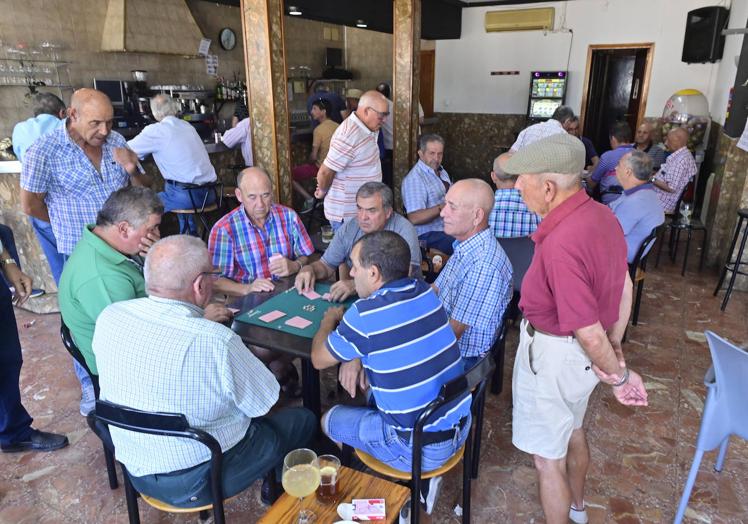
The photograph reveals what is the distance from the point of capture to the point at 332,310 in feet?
6.97

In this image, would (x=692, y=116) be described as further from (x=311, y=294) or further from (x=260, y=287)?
(x=260, y=287)

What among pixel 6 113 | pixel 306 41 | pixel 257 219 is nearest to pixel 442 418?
pixel 257 219

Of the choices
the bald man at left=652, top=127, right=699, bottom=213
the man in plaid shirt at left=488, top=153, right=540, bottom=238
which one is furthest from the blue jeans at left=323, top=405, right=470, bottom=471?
the bald man at left=652, top=127, right=699, bottom=213

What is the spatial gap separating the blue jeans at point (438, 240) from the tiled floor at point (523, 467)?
897 mm

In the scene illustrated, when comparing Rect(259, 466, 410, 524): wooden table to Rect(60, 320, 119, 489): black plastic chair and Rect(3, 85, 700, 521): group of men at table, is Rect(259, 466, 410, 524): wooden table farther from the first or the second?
Rect(60, 320, 119, 489): black plastic chair

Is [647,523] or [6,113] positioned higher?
[6,113]

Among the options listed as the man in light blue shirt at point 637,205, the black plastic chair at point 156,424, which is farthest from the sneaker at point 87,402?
the man in light blue shirt at point 637,205

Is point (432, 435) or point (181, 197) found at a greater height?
point (181, 197)

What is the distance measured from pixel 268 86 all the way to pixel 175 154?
3.45ft

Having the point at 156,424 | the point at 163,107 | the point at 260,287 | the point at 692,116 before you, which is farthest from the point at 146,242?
the point at 692,116

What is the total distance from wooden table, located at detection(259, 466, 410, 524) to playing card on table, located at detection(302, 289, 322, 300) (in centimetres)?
94

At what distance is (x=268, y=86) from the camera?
374cm

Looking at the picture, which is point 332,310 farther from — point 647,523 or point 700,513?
point 700,513

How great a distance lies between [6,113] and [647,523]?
7329mm
